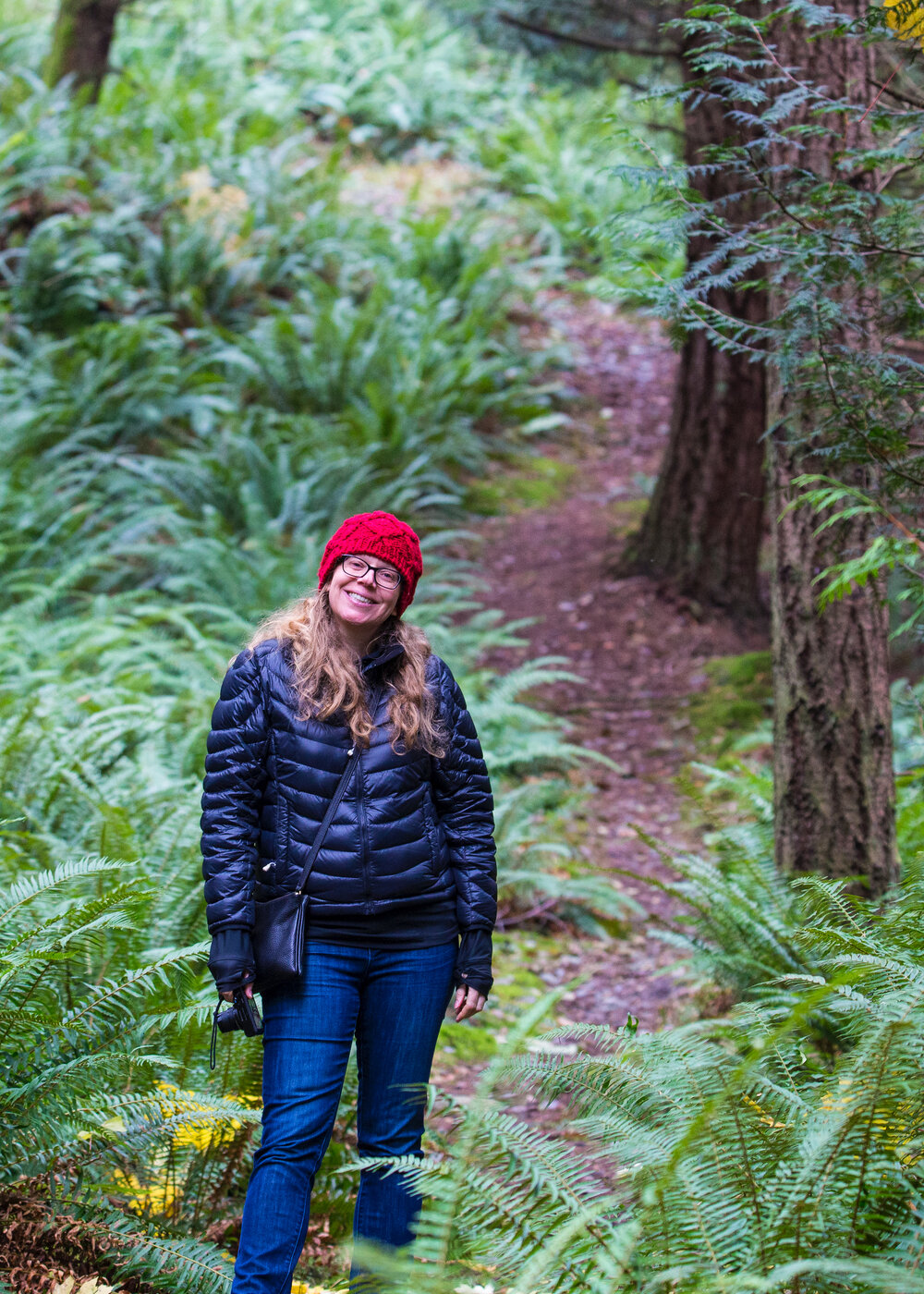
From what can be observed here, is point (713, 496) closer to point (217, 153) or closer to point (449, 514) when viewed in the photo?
point (449, 514)

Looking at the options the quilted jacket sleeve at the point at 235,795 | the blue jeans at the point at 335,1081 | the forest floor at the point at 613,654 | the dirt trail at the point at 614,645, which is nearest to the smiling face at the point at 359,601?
the quilted jacket sleeve at the point at 235,795

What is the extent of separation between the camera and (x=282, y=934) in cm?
214

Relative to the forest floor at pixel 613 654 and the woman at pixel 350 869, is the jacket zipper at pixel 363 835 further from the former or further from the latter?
the forest floor at pixel 613 654

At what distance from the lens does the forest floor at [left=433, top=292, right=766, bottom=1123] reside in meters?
4.32

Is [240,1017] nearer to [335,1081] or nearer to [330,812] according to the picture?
Answer: [335,1081]

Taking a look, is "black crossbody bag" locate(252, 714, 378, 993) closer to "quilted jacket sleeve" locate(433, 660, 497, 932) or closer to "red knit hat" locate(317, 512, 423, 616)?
"quilted jacket sleeve" locate(433, 660, 497, 932)

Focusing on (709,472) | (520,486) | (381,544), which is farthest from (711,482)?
(381,544)

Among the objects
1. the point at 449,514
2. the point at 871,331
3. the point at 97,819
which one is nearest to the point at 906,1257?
the point at 871,331

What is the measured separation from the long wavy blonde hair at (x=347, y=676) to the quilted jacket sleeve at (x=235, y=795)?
101mm

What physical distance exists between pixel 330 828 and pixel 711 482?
535 centimetres

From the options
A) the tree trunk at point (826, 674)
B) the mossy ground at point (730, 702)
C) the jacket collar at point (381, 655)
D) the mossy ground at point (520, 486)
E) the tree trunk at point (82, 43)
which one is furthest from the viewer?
the tree trunk at point (82, 43)

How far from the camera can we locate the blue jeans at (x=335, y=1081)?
202cm

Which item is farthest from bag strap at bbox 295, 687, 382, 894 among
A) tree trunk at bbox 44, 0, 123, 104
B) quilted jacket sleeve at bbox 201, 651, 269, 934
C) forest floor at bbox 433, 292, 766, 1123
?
tree trunk at bbox 44, 0, 123, 104

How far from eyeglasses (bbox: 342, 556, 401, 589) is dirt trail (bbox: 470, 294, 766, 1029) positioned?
2.20m
